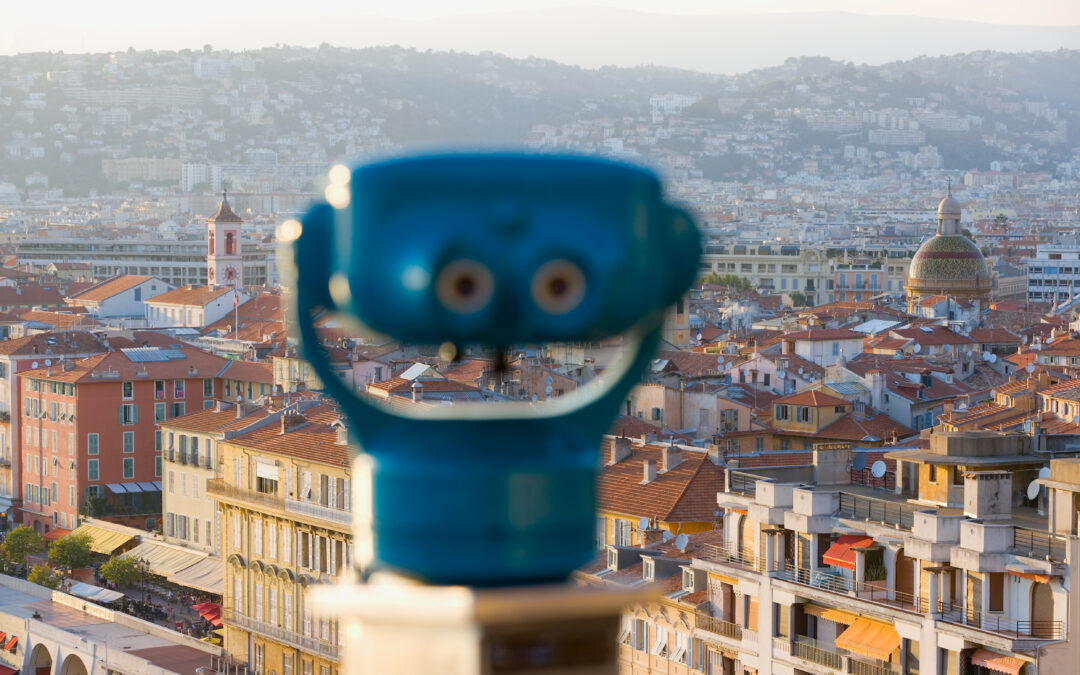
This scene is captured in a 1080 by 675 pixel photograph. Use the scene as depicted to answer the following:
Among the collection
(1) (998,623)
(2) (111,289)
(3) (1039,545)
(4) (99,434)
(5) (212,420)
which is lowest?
(4) (99,434)

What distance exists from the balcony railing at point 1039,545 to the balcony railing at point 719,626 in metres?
4.12

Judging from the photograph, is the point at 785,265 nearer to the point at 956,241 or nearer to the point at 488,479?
the point at 956,241

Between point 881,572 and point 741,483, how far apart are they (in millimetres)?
3043

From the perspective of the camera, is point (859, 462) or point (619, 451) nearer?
point (859, 462)

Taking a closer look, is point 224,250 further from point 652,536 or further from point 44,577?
point 652,536

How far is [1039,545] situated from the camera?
60.3 ft

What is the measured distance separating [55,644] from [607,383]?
3166cm

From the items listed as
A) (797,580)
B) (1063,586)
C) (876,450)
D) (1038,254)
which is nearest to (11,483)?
(876,450)

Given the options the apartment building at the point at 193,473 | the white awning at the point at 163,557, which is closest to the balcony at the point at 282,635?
the white awning at the point at 163,557

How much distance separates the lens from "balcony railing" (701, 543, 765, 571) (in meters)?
21.9

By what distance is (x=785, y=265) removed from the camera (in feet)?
373

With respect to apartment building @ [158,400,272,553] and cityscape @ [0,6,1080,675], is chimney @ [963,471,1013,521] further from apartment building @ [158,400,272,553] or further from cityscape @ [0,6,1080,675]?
apartment building @ [158,400,272,553]

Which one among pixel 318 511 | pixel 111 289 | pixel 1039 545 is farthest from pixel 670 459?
pixel 111 289

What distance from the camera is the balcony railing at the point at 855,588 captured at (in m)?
19.4
